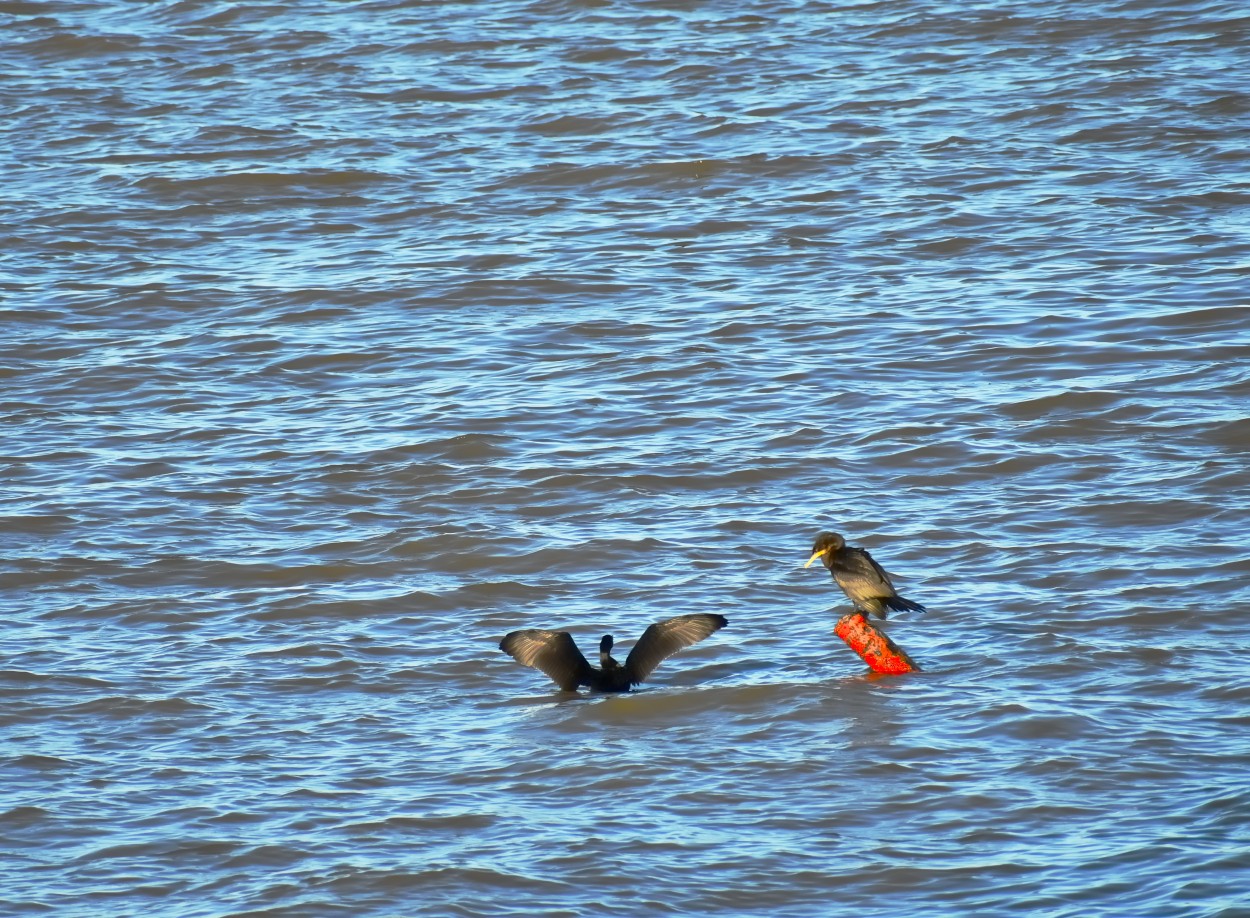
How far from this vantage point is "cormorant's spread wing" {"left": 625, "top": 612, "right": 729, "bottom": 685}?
6969 millimetres

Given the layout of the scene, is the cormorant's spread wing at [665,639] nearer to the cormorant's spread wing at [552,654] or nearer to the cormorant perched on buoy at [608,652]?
the cormorant perched on buoy at [608,652]

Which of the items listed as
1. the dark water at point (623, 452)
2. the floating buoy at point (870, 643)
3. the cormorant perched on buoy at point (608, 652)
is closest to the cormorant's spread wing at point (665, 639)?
the cormorant perched on buoy at point (608, 652)

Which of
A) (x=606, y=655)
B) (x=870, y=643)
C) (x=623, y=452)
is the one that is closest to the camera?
(x=870, y=643)

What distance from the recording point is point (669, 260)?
12805 millimetres

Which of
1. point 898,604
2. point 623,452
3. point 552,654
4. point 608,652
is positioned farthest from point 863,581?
point 623,452

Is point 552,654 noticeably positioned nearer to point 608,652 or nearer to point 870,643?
point 608,652

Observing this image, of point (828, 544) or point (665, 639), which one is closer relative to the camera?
point (665, 639)

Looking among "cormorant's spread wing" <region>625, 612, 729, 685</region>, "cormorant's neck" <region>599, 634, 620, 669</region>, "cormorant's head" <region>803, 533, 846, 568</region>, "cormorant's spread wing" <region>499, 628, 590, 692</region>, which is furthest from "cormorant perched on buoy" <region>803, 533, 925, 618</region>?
"cormorant's spread wing" <region>499, 628, 590, 692</region>

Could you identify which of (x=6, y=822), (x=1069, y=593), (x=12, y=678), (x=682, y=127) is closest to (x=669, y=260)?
(x=682, y=127)

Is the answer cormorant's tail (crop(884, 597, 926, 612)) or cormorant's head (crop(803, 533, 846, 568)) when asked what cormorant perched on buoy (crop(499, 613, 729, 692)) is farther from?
cormorant's tail (crop(884, 597, 926, 612))

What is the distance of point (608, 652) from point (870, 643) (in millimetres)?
991

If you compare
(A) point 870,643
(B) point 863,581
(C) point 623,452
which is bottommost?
(C) point 623,452

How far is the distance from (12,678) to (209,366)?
4312 millimetres

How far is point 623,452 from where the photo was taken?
384 inches
